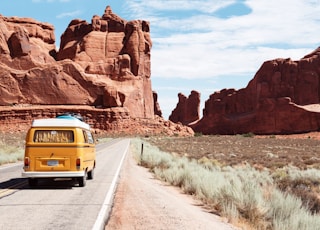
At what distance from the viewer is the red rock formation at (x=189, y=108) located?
17325cm

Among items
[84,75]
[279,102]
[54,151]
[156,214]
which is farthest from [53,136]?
[279,102]

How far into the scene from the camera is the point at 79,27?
13900 cm

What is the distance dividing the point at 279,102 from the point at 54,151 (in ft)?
402

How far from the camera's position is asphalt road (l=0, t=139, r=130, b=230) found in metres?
8.39

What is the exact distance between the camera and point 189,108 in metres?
176

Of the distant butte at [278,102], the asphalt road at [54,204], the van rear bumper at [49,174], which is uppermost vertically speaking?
the distant butte at [278,102]

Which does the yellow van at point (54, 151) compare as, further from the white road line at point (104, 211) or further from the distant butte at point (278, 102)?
the distant butte at point (278, 102)

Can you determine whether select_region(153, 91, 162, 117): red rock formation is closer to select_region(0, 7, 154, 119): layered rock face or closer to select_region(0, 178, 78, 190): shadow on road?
select_region(0, 7, 154, 119): layered rock face

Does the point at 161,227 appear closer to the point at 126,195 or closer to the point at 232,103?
the point at 126,195

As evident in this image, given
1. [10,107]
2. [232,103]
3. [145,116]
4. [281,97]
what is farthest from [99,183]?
[232,103]

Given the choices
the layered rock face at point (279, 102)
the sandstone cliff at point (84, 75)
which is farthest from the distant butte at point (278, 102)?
the sandstone cliff at point (84, 75)

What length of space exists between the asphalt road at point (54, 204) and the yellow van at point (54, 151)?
0.56m

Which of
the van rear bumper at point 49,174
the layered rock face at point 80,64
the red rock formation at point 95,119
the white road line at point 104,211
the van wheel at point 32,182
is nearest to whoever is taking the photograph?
the white road line at point 104,211

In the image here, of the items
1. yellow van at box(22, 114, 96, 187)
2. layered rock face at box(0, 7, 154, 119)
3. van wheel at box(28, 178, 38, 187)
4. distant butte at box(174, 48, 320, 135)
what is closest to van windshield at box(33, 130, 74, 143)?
yellow van at box(22, 114, 96, 187)
